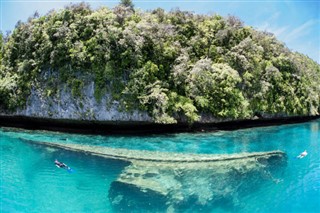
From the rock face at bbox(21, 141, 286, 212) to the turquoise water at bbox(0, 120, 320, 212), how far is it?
0.82ft

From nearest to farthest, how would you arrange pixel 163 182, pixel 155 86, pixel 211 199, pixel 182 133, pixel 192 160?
pixel 211 199 < pixel 163 182 < pixel 192 160 < pixel 155 86 < pixel 182 133

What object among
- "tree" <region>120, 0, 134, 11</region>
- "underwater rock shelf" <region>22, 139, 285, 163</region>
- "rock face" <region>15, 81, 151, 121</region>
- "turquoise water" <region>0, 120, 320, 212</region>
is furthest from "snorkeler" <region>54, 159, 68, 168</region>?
"tree" <region>120, 0, 134, 11</region>

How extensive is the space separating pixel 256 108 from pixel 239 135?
17.2 ft

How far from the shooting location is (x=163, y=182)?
12.3 meters

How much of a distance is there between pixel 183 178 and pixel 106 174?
378 centimetres

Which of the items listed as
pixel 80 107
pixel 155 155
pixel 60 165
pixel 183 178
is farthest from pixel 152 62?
pixel 183 178

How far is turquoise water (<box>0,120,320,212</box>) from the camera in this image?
35.0ft

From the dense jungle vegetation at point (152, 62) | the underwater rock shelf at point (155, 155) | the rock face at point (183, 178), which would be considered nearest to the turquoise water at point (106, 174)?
the rock face at point (183, 178)

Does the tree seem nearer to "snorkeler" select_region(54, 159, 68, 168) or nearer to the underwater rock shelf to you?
the underwater rock shelf

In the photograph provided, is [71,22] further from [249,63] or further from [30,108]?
[249,63]

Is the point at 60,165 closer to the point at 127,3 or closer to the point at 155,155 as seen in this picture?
the point at 155,155

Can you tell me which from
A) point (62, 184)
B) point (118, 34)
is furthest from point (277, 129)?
point (62, 184)

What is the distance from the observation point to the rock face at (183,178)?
422 inches

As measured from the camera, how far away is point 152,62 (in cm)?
2344
